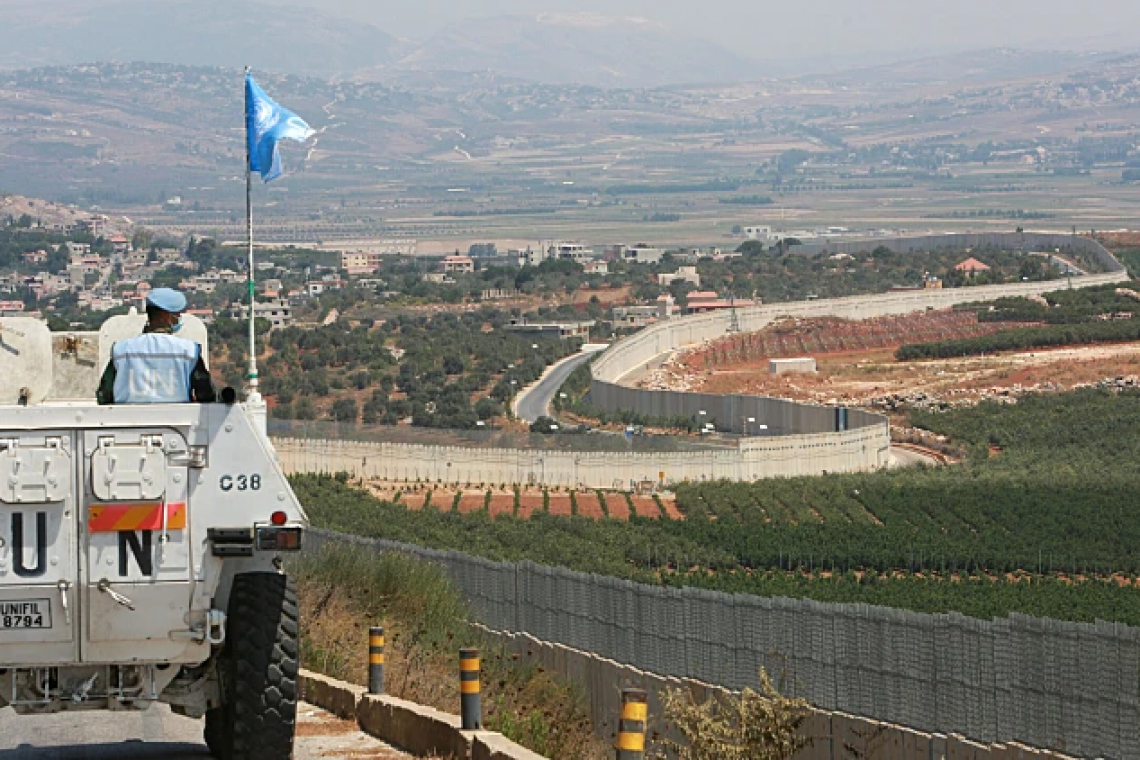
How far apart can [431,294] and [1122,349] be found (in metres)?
59.0

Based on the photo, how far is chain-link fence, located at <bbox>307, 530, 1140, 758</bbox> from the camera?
1513 centimetres

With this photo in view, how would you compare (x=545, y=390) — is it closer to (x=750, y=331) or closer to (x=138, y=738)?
(x=750, y=331)

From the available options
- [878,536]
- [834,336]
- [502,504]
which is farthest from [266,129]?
[834,336]

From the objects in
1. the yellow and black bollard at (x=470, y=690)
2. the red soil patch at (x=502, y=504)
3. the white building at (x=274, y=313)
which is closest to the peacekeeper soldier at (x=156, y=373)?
the yellow and black bollard at (x=470, y=690)

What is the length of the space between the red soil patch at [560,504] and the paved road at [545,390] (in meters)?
22.4

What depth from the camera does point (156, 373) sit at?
39.1ft

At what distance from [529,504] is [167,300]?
46.1m

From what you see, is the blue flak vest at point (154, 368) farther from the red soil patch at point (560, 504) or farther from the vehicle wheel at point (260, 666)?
the red soil patch at point (560, 504)

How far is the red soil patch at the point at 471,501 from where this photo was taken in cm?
5733

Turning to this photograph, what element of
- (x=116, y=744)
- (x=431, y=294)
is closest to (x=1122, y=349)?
(x=431, y=294)

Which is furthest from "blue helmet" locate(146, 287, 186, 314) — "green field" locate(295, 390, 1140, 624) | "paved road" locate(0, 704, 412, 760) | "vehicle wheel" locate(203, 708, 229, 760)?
"green field" locate(295, 390, 1140, 624)

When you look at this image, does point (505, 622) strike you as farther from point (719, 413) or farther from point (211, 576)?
point (719, 413)

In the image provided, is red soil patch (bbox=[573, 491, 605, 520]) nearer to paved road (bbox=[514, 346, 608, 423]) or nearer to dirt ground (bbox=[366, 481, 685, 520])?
dirt ground (bbox=[366, 481, 685, 520])

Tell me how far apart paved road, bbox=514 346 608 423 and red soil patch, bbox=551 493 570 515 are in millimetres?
22395
